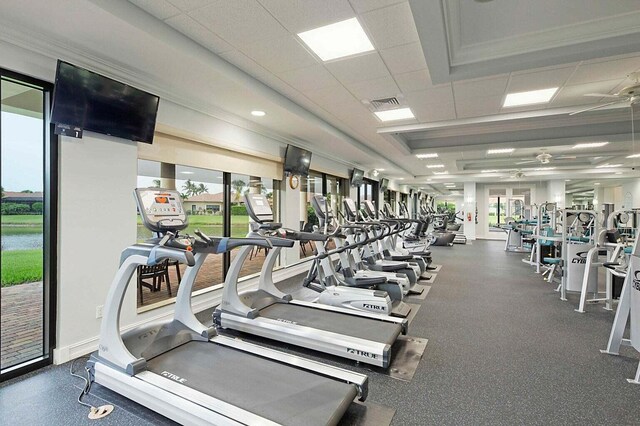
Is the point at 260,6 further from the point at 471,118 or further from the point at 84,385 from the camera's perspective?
the point at 471,118

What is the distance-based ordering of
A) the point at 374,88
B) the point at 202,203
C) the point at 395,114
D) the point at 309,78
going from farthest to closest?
the point at 395,114
the point at 202,203
the point at 374,88
the point at 309,78

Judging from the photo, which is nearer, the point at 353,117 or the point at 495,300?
the point at 495,300

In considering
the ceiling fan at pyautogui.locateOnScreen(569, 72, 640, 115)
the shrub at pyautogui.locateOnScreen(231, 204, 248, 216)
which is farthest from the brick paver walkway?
the ceiling fan at pyautogui.locateOnScreen(569, 72, 640, 115)

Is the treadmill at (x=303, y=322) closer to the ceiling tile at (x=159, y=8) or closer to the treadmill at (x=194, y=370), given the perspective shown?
the treadmill at (x=194, y=370)

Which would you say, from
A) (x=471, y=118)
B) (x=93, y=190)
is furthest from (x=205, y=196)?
(x=471, y=118)

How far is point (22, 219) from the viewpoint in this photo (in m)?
2.70

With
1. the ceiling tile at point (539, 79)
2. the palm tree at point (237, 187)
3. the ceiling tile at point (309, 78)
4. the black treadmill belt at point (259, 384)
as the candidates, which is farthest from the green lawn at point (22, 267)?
the ceiling tile at point (539, 79)

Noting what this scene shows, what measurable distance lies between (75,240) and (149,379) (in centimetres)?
153

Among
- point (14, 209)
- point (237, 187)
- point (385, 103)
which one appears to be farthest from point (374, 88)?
point (14, 209)

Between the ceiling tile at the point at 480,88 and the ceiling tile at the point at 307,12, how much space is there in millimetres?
1966

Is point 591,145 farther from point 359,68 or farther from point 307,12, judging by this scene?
point 307,12

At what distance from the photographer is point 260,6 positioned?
7.76ft

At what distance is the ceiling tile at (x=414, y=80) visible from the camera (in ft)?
11.7

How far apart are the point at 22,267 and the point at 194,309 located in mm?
1853
